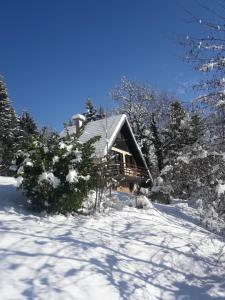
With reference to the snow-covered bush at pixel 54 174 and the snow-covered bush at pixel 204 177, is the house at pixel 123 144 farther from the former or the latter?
the snow-covered bush at pixel 204 177

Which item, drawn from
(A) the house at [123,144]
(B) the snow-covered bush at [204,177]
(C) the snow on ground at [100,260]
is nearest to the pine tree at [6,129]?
(A) the house at [123,144]

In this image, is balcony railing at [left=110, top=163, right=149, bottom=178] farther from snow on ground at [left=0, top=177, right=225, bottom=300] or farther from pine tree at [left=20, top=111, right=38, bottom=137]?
snow on ground at [left=0, top=177, right=225, bottom=300]

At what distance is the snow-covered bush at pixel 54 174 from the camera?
34.8 ft

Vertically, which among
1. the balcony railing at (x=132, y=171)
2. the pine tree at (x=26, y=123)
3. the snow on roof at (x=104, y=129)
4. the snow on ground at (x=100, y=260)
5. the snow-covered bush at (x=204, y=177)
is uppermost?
the pine tree at (x=26, y=123)

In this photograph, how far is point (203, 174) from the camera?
8.76 meters

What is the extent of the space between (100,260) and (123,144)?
1017 inches

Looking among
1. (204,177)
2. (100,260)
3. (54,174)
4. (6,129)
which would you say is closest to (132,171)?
(6,129)

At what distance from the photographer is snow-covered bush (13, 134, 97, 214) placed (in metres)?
10.6

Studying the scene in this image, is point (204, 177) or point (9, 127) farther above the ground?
point (9, 127)

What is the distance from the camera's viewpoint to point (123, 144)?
33500 millimetres

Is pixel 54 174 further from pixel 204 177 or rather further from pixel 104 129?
pixel 104 129

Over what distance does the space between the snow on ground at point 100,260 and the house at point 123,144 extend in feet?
54.7

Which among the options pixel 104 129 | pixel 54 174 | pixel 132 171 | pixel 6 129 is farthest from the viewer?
pixel 6 129

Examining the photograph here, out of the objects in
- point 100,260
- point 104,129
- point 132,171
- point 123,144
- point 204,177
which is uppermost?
point 104,129
